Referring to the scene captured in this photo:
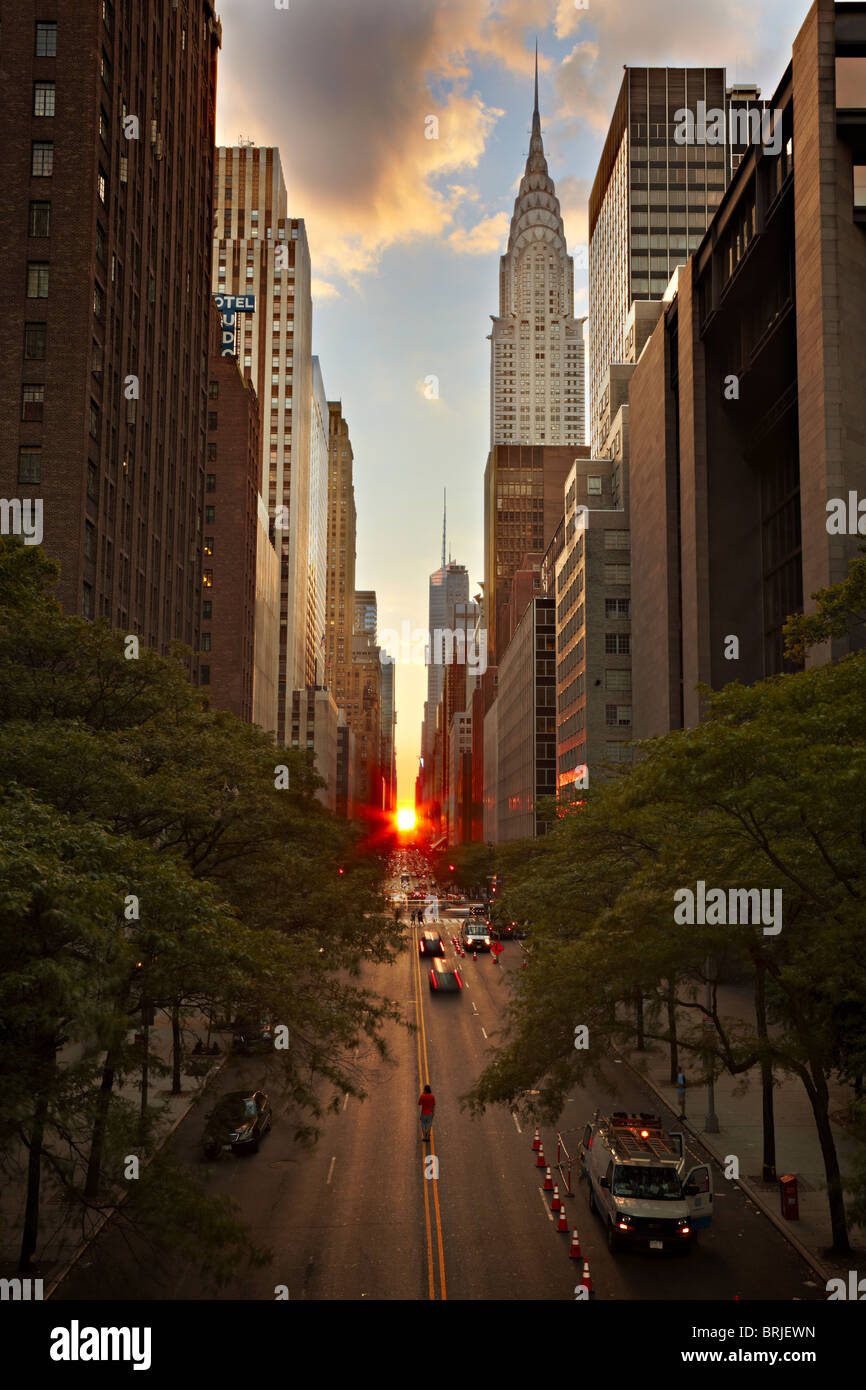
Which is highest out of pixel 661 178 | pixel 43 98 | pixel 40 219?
pixel 661 178

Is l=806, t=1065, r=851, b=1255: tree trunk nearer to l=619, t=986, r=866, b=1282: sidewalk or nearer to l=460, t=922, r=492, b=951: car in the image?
l=619, t=986, r=866, b=1282: sidewalk

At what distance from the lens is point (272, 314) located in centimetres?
17700

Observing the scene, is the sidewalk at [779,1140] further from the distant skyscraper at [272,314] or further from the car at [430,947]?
the distant skyscraper at [272,314]

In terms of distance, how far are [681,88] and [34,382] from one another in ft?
344

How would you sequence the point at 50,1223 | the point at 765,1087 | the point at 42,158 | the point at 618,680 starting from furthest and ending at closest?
the point at 618,680
the point at 42,158
the point at 765,1087
the point at 50,1223

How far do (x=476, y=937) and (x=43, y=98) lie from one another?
54294mm

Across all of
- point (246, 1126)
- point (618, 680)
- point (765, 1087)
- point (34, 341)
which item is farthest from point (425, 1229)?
point (618, 680)

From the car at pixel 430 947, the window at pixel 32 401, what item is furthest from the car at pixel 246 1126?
the car at pixel 430 947

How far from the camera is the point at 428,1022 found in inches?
1801

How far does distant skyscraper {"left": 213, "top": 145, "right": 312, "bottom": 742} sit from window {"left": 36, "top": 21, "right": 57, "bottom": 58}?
123m

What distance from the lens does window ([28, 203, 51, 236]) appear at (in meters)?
48.8

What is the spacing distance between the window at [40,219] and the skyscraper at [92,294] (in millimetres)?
64

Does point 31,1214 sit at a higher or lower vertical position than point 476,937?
lower

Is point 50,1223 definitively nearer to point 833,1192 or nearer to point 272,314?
point 833,1192
